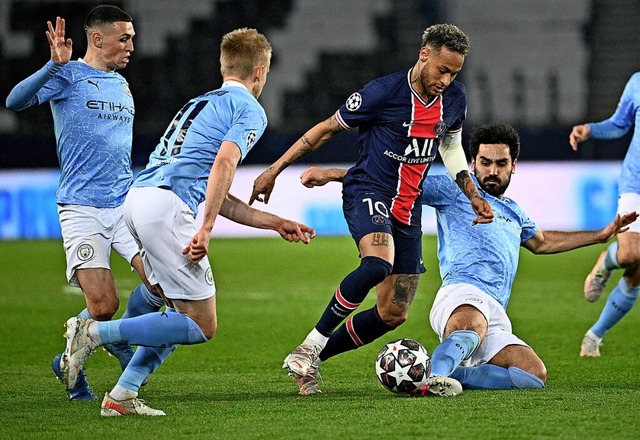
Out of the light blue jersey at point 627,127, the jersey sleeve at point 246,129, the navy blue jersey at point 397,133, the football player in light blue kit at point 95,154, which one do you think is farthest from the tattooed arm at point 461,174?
the light blue jersey at point 627,127

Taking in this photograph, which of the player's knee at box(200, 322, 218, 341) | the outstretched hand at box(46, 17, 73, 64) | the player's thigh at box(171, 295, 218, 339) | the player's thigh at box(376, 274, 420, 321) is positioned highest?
the outstretched hand at box(46, 17, 73, 64)

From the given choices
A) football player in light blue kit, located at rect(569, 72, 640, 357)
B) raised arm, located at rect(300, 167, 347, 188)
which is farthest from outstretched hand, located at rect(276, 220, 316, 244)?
football player in light blue kit, located at rect(569, 72, 640, 357)

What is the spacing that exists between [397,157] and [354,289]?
0.82 m

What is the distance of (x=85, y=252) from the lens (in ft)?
19.5

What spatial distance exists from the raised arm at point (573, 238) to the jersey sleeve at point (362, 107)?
4.09 ft

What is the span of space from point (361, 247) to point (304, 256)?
415 inches

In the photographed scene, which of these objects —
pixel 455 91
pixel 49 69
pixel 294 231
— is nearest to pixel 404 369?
pixel 294 231

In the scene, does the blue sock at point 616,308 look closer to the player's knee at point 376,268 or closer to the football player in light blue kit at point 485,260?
the football player in light blue kit at point 485,260

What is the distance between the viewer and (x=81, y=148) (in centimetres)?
613

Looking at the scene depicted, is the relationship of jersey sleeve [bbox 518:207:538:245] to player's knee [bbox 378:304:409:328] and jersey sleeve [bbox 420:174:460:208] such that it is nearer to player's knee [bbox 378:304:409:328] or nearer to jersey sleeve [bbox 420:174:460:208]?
jersey sleeve [bbox 420:174:460:208]

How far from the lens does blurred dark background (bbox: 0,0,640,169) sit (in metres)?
19.8

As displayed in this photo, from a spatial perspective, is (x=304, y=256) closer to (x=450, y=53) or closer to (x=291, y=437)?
(x=450, y=53)

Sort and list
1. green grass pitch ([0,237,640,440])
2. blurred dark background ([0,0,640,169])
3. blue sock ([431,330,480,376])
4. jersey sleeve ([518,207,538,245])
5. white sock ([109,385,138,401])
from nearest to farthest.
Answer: green grass pitch ([0,237,640,440]) → white sock ([109,385,138,401]) → blue sock ([431,330,480,376]) → jersey sleeve ([518,207,538,245]) → blurred dark background ([0,0,640,169])

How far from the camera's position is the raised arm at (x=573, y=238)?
19.3 ft
